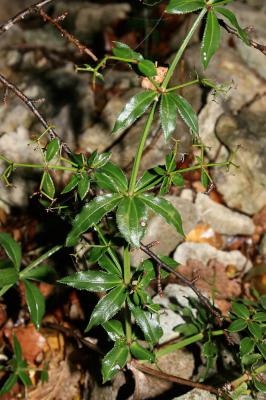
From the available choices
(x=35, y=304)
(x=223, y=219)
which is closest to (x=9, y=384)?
(x=35, y=304)

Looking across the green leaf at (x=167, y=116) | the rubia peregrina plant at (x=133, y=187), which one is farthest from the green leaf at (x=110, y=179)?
the green leaf at (x=167, y=116)

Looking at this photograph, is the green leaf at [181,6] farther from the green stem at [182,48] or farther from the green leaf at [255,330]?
the green leaf at [255,330]

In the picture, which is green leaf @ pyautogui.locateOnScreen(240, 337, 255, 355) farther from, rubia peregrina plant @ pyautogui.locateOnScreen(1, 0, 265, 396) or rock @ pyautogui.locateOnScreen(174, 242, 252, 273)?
rock @ pyautogui.locateOnScreen(174, 242, 252, 273)

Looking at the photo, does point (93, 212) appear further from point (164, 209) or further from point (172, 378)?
point (172, 378)

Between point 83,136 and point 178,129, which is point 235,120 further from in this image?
point 83,136

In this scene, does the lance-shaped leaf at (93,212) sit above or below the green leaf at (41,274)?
above

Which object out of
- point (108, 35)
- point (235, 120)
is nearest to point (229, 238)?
point (235, 120)
